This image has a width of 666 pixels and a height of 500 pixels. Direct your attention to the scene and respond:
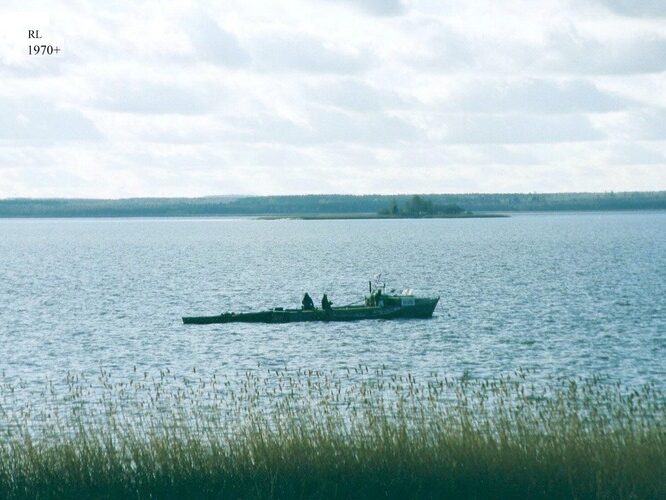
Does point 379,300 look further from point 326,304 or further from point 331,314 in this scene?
point 326,304

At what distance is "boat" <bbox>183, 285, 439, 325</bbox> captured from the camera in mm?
77875

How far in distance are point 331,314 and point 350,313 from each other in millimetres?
1648

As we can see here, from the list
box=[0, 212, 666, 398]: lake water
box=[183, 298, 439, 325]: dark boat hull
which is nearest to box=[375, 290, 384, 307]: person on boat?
box=[183, 298, 439, 325]: dark boat hull

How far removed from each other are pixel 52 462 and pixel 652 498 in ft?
38.4

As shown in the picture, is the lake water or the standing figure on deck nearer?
the lake water

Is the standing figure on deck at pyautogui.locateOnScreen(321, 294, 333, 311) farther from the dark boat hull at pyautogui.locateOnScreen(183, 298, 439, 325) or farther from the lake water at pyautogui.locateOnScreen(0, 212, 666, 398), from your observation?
the lake water at pyautogui.locateOnScreen(0, 212, 666, 398)

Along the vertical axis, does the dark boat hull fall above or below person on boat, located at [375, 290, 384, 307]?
below

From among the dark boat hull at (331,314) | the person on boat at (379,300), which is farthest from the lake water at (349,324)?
the person on boat at (379,300)

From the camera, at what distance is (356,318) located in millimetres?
79688

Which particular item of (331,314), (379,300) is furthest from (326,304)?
(379,300)

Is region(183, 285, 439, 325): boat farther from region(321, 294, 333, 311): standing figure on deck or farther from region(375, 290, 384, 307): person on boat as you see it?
region(321, 294, 333, 311): standing figure on deck

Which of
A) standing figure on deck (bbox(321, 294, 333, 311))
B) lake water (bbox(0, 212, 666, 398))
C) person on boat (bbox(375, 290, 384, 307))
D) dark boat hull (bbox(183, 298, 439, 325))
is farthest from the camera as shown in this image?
person on boat (bbox(375, 290, 384, 307))

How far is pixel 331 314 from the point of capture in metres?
78.4

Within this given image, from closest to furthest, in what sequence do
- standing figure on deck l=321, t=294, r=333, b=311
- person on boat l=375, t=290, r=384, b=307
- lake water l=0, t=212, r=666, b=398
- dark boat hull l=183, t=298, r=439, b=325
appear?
lake water l=0, t=212, r=666, b=398
dark boat hull l=183, t=298, r=439, b=325
standing figure on deck l=321, t=294, r=333, b=311
person on boat l=375, t=290, r=384, b=307
